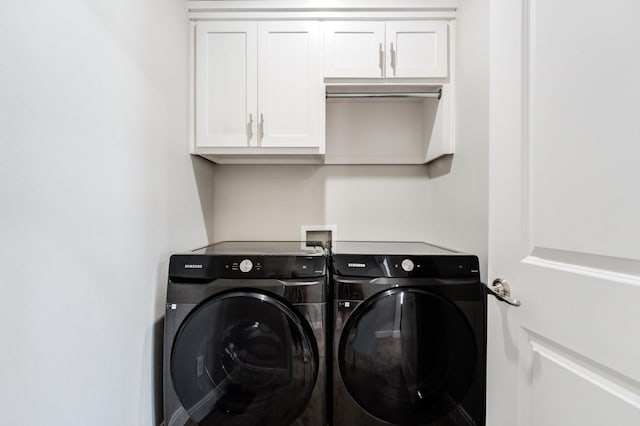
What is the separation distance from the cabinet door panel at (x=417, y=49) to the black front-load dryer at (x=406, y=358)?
3.76 feet

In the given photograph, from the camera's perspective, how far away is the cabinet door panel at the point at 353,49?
1.50m

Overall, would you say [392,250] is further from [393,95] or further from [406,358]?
[393,95]

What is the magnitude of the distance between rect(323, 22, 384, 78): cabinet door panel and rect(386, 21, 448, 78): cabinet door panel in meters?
0.06

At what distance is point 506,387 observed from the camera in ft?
3.04

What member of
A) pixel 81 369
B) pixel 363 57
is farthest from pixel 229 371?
pixel 363 57

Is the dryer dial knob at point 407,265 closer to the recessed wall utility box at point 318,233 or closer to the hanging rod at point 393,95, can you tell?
the recessed wall utility box at point 318,233

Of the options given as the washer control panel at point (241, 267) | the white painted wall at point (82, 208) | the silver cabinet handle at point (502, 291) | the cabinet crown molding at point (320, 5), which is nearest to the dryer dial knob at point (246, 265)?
the washer control panel at point (241, 267)

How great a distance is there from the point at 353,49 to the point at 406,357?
1.54 m

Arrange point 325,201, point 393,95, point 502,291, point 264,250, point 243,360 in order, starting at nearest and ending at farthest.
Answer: point 502,291 < point 243,360 < point 264,250 < point 393,95 < point 325,201

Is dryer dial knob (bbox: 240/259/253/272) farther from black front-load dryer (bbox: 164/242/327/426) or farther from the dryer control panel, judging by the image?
the dryer control panel

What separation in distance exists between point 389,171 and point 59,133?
5.41 ft

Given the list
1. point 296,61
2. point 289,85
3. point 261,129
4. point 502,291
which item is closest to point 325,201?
point 261,129

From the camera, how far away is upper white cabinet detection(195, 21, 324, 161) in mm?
1496

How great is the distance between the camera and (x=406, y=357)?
116cm
